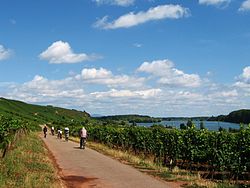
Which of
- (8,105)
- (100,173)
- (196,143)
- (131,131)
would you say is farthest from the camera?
(8,105)

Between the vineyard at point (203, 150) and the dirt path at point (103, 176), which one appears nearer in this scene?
the dirt path at point (103, 176)

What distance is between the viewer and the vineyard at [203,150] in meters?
20.3

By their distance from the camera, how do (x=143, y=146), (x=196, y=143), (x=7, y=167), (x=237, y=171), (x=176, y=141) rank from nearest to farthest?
(x=7, y=167) → (x=237, y=171) → (x=196, y=143) → (x=176, y=141) → (x=143, y=146)

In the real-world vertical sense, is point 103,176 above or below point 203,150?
below

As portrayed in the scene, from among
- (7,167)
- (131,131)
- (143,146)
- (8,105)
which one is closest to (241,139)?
(7,167)

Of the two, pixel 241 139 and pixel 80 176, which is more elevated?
pixel 241 139

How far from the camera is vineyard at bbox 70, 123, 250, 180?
20.3m

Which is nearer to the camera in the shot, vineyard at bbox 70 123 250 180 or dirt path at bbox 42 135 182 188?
dirt path at bbox 42 135 182 188

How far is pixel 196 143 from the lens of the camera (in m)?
25.7

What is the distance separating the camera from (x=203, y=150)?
25.2 metres

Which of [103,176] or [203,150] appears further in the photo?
[203,150]

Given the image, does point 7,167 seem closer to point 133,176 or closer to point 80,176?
point 80,176

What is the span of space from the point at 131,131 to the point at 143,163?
18.3m

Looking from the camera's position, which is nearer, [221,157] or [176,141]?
[221,157]
